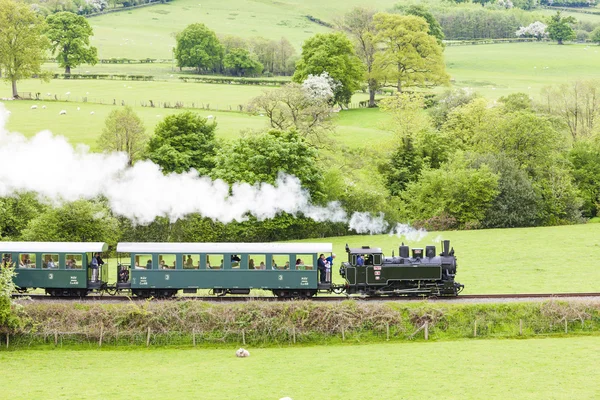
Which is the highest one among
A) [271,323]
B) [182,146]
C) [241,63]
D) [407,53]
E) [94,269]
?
[407,53]

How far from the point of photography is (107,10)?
7692 inches

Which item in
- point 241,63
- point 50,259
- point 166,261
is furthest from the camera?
point 241,63

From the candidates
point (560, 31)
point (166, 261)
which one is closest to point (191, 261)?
point (166, 261)

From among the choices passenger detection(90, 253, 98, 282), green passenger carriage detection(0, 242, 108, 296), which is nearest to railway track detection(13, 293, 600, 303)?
green passenger carriage detection(0, 242, 108, 296)

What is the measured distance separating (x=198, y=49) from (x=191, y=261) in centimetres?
9884

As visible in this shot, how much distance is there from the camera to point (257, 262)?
132 feet

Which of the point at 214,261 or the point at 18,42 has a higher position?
the point at 18,42

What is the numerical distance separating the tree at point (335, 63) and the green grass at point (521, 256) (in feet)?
124

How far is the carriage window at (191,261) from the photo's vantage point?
132ft

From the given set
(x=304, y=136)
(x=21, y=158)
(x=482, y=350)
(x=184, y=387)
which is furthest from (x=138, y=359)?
(x=304, y=136)

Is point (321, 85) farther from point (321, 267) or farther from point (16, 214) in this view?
point (321, 267)

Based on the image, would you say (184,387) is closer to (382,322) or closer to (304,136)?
(382,322)

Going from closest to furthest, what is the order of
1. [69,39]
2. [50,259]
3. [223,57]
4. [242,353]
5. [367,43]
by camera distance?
1. [242,353]
2. [50,259]
3. [367,43]
4. [69,39]
5. [223,57]

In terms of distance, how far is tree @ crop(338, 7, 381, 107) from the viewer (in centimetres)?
10738
